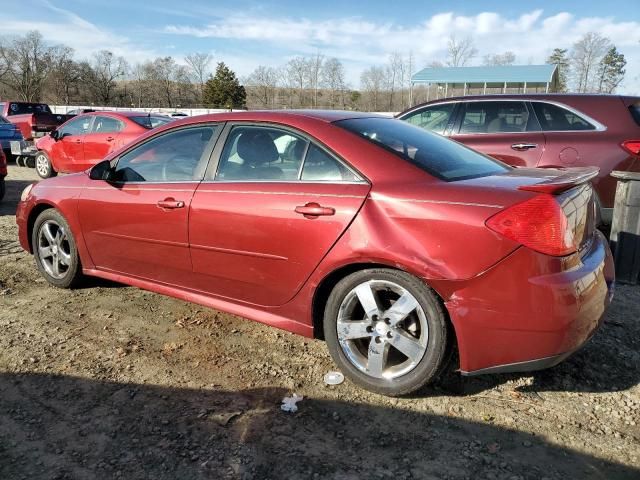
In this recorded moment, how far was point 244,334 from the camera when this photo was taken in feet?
11.9

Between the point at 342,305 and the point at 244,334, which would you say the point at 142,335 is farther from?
the point at 342,305

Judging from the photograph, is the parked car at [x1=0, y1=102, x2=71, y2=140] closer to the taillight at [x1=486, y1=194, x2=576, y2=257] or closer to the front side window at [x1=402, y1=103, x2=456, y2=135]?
the front side window at [x1=402, y1=103, x2=456, y2=135]

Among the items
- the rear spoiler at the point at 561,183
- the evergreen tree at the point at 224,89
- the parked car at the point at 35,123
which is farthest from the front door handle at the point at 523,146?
the evergreen tree at the point at 224,89

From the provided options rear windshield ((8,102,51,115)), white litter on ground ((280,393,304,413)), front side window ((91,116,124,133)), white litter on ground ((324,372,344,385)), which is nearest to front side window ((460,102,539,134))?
white litter on ground ((324,372,344,385))

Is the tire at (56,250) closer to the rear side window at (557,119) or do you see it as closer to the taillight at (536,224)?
the taillight at (536,224)

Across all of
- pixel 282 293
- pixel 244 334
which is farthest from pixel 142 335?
pixel 282 293

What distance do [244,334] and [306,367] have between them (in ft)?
2.13

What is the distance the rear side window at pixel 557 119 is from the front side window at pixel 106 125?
25.6ft

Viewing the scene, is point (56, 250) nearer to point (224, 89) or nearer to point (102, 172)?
point (102, 172)

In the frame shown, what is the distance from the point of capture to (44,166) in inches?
453

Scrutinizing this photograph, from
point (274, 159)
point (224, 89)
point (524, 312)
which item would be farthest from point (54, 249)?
point (224, 89)

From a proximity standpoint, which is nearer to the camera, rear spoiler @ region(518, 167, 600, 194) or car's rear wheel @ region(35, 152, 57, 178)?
rear spoiler @ region(518, 167, 600, 194)

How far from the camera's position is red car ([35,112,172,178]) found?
33.4ft

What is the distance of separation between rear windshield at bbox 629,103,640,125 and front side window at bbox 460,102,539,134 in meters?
0.93
